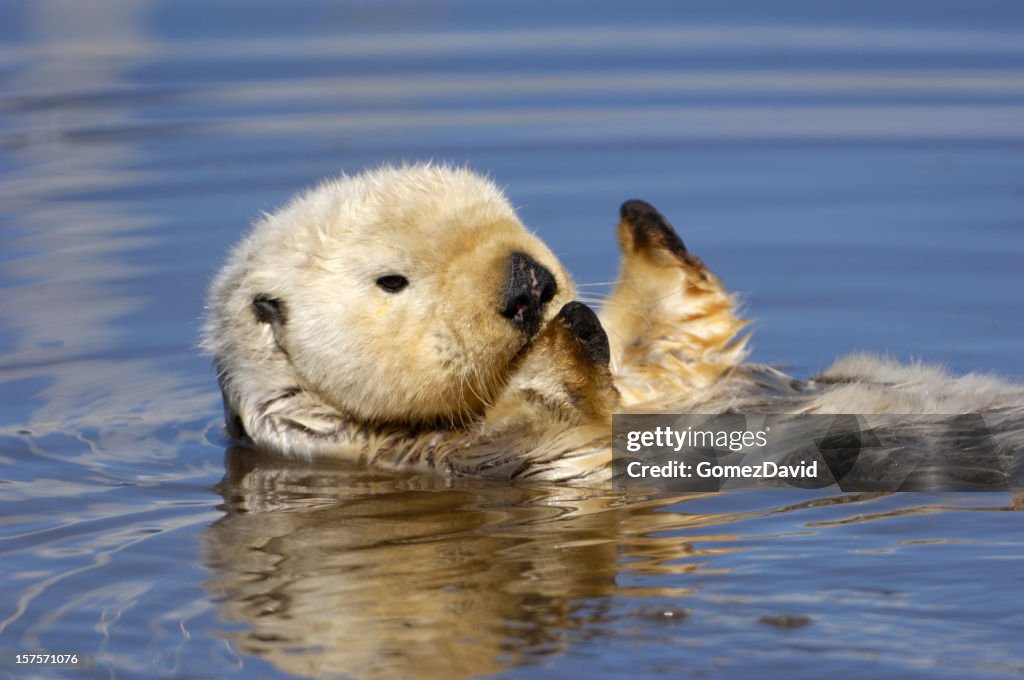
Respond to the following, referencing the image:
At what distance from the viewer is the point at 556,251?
7336 millimetres

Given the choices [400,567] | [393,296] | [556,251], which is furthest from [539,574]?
[556,251]

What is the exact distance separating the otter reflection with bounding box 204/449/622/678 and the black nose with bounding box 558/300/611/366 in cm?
47

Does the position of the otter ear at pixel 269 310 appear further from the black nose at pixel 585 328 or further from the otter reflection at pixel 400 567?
the black nose at pixel 585 328

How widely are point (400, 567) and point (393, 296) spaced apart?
950 millimetres

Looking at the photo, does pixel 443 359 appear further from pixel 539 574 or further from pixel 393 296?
pixel 539 574

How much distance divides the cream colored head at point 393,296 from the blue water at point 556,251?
37 centimetres

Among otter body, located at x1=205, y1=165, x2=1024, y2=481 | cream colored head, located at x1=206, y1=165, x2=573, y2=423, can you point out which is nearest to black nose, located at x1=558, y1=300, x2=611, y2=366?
otter body, located at x1=205, y1=165, x2=1024, y2=481

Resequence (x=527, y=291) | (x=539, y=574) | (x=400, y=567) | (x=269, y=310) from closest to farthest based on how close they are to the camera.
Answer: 1. (x=539, y=574)
2. (x=400, y=567)
3. (x=527, y=291)
4. (x=269, y=310)

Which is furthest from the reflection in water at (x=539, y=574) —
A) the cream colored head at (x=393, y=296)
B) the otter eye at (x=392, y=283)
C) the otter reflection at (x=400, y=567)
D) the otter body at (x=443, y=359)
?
the otter eye at (x=392, y=283)

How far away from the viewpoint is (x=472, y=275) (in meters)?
4.71

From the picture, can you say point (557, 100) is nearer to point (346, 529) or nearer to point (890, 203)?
point (890, 203)

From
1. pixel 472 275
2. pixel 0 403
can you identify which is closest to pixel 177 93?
pixel 0 403

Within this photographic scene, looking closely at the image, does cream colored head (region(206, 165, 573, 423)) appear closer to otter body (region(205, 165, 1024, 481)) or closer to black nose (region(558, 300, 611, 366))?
otter body (region(205, 165, 1024, 481))

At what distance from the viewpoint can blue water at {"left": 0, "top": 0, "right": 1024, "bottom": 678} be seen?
382 centimetres
